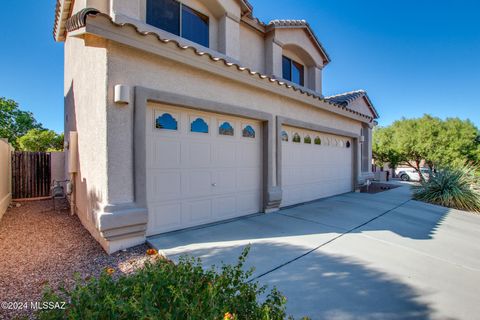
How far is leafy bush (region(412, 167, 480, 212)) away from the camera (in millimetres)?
9758

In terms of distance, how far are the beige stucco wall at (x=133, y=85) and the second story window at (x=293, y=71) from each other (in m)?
5.39

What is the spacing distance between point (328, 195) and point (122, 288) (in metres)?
9.27

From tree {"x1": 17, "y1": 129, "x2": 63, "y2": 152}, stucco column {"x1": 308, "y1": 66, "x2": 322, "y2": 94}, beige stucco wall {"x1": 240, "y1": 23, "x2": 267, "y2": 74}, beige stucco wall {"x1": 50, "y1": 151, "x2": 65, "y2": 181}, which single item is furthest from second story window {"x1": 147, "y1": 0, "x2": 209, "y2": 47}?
tree {"x1": 17, "y1": 129, "x2": 63, "y2": 152}

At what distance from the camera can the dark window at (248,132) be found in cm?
678

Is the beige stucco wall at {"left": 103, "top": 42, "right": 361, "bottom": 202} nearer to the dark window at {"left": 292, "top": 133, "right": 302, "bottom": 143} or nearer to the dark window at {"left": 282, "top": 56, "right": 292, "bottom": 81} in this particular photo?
the dark window at {"left": 292, "top": 133, "right": 302, "bottom": 143}

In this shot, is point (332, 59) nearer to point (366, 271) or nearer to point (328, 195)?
point (328, 195)

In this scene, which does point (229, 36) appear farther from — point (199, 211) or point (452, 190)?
point (452, 190)

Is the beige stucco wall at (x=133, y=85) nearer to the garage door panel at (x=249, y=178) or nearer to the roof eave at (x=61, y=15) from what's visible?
the garage door panel at (x=249, y=178)

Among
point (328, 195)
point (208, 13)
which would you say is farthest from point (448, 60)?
point (208, 13)

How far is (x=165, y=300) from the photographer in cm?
199

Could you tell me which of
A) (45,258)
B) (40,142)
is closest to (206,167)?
(45,258)

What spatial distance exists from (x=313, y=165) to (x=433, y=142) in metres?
20.9

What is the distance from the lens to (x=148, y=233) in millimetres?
4910

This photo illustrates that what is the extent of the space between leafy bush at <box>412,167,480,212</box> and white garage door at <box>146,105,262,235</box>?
8.58 m
